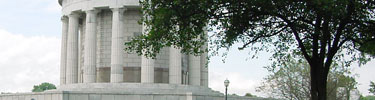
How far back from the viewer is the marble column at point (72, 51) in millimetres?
58375

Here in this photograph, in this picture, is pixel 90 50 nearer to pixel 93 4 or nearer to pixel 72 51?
pixel 72 51

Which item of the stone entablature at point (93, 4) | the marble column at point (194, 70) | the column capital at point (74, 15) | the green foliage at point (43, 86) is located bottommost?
the green foliage at point (43, 86)

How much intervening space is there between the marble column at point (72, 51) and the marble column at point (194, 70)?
1276 centimetres

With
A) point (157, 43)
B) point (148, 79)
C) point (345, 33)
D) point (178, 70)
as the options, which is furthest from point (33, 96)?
point (345, 33)

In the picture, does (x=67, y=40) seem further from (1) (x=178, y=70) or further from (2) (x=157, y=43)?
(2) (x=157, y=43)

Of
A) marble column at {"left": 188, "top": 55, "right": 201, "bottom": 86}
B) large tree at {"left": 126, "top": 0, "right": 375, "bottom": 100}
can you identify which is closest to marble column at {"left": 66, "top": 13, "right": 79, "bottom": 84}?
marble column at {"left": 188, "top": 55, "right": 201, "bottom": 86}

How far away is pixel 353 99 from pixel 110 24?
36.8m

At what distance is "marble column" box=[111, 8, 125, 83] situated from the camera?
52344 millimetres

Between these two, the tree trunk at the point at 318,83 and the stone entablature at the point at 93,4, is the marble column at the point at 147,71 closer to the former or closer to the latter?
the stone entablature at the point at 93,4

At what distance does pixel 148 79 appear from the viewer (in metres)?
52.2

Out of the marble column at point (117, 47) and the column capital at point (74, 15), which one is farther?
the column capital at point (74, 15)

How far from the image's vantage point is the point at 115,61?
52.9m

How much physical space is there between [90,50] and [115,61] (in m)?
3.52

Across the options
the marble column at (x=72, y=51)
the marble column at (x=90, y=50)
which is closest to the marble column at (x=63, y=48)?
the marble column at (x=72, y=51)
